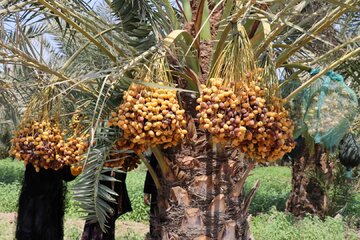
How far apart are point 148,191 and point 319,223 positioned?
14.4 ft

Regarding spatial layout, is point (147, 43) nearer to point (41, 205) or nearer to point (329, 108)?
point (329, 108)

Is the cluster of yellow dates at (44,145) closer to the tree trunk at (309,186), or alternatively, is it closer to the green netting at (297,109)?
the green netting at (297,109)

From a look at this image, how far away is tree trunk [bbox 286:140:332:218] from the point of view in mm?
7844

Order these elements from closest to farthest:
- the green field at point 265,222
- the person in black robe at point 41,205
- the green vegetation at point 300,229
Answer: the person in black robe at point 41,205, the green vegetation at point 300,229, the green field at point 265,222

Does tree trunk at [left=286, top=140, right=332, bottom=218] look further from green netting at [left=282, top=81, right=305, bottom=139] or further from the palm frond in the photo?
the palm frond

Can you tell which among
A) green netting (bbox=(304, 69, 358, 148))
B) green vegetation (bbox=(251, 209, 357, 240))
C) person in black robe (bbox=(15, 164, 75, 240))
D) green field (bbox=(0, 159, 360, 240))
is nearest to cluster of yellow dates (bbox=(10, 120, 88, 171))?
person in black robe (bbox=(15, 164, 75, 240))

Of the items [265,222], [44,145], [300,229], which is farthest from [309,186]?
[44,145]

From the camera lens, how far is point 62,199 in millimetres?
4105

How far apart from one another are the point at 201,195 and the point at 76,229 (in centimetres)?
533

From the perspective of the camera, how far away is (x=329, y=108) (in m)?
2.75

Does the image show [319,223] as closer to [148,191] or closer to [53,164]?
[148,191]

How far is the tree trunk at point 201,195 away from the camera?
265 centimetres

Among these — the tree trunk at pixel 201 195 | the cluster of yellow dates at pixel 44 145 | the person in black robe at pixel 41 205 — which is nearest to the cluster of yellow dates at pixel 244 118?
the tree trunk at pixel 201 195

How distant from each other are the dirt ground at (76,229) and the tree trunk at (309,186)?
95.1 inches
